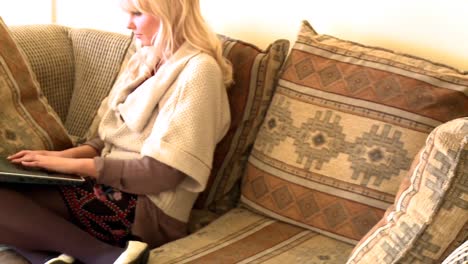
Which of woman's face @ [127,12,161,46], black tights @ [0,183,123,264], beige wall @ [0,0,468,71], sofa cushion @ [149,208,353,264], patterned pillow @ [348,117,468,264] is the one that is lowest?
black tights @ [0,183,123,264]

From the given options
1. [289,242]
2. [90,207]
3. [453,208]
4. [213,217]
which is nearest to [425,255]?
[453,208]

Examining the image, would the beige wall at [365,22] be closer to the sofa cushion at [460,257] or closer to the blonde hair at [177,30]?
the blonde hair at [177,30]

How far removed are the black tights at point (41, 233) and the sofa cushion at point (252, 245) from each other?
0.16 metres

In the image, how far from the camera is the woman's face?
58.6 inches

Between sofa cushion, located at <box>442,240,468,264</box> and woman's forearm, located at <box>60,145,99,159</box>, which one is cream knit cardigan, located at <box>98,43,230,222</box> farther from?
sofa cushion, located at <box>442,240,468,264</box>

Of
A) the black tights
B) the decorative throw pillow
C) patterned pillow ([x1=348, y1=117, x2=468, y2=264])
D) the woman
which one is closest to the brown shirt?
the woman

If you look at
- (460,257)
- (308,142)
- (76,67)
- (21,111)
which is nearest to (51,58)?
(76,67)

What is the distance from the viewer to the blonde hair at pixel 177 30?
1460 millimetres

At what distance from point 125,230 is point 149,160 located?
Result: 0.71 feet

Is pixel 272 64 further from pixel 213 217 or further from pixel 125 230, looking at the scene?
pixel 125 230

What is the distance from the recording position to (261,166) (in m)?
1.59

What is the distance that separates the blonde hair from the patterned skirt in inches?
14.8

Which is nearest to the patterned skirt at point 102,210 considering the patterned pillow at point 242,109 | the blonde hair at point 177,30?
the patterned pillow at point 242,109

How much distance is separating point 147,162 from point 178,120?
0.44 feet
